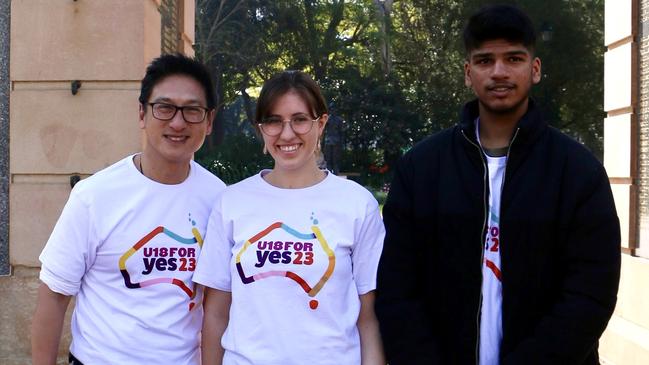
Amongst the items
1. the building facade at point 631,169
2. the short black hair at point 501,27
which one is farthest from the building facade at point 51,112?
the building facade at point 631,169

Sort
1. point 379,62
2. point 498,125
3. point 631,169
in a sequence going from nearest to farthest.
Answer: point 498,125 < point 631,169 < point 379,62

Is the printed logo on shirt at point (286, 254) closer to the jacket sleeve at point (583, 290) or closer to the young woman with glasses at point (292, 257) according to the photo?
the young woman with glasses at point (292, 257)

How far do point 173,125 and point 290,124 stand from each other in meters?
0.45

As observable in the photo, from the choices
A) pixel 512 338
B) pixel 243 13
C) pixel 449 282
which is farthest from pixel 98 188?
pixel 243 13

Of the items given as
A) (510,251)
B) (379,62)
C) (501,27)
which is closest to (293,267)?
(510,251)

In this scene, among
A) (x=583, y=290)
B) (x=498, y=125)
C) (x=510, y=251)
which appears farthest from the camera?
(x=498, y=125)

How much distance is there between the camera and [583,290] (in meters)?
2.35

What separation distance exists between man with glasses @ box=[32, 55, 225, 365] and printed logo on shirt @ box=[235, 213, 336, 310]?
28 cm

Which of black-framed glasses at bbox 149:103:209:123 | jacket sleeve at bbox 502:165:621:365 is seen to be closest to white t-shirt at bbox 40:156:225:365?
black-framed glasses at bbox 149:103:209:123

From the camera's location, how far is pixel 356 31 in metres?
34.2

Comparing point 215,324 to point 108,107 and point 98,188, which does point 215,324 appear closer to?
point 98,188

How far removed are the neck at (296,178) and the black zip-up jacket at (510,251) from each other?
0.30 m

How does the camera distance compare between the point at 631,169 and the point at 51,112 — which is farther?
the point at 631,169

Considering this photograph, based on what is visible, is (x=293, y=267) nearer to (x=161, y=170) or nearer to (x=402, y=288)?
(x=402, y=288)
